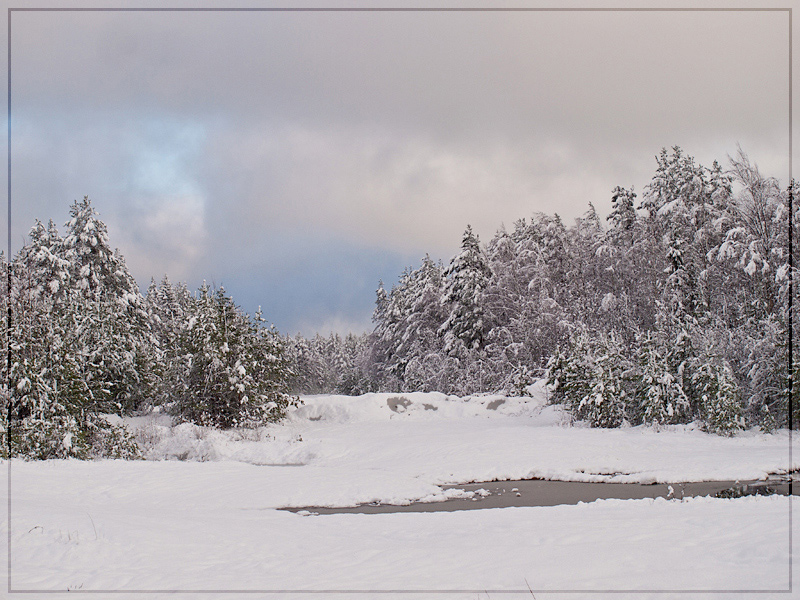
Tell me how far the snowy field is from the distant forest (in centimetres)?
219

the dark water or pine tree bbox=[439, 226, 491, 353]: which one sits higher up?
pine tree bbox=[439, 226, 491, 353]

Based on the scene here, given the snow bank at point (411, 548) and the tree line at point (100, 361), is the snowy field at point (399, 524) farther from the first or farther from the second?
the tree line at point (100, 361)

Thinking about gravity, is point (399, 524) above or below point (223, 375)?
below

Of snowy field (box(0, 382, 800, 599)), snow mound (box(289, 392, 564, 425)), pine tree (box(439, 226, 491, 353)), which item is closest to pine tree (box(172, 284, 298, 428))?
snow mound (box(289, 392, 564, 425))

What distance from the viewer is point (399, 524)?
10.9m

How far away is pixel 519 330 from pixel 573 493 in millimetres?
22095

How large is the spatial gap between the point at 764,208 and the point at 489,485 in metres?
17.7

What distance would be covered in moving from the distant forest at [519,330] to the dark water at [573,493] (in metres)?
5.96

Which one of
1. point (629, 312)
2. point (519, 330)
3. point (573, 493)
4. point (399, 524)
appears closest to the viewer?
point (399, 524)

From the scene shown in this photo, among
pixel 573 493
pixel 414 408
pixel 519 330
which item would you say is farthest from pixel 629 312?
pixel 573 493

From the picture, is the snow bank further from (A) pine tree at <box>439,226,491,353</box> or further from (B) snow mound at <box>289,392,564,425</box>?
(A) pine tree at <box>439,226,491,353</box>

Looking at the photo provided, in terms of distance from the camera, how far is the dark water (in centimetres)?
1294

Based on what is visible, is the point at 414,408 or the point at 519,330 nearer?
the point at 414,408

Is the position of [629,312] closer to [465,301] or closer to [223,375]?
[465,301]
